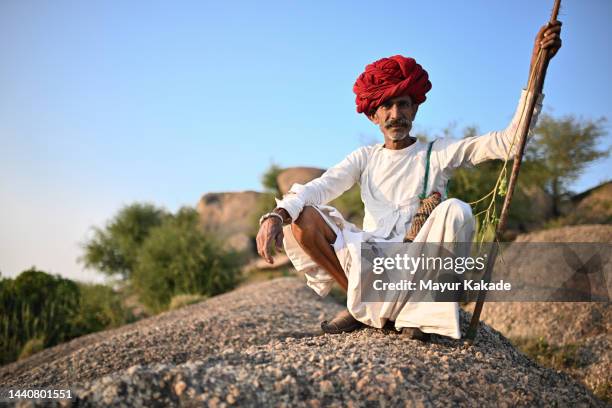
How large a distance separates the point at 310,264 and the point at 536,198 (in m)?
14.0

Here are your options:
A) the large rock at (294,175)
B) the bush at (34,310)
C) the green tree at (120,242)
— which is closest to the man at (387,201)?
the bush at (34,310)

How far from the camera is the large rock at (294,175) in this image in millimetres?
19938

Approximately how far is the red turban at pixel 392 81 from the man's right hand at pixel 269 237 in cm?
106

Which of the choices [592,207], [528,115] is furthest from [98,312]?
[592,207]

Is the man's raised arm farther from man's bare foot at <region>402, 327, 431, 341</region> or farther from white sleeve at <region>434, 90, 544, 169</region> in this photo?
man's bare foot at <region>402, 327, 431, 341</region>

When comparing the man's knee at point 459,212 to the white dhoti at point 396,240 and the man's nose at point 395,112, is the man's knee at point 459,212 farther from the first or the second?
the man's nose at point 395,112

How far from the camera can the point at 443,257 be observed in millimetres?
3062

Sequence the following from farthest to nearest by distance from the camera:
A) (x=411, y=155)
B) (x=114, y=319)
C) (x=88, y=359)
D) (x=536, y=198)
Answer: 1. (x=536, y=198)
2. (x=114, y=319)
3. (x=88, y=359)
4. (x=411, y=155)

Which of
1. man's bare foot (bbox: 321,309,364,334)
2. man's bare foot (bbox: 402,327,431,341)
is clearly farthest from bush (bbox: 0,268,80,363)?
man's bare foot (bbox: 402,327,431,341)

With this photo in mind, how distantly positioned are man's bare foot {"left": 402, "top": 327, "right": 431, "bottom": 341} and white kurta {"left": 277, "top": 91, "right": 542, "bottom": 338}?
0.05 metres

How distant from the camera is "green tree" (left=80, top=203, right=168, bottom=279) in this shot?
1703cm

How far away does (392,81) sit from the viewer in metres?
3.46

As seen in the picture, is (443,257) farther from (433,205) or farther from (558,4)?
(558,4)

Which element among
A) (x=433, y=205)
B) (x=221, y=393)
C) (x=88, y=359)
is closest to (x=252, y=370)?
(x=221, y=393)
